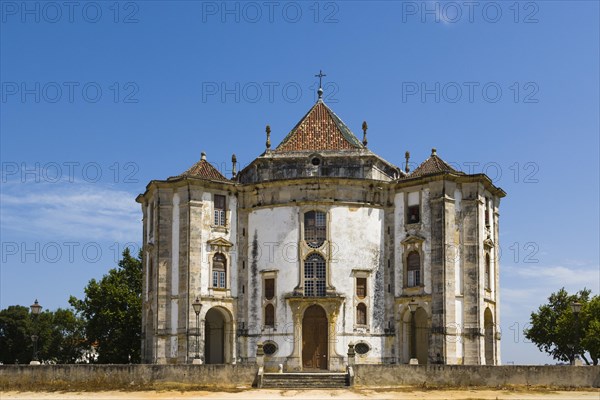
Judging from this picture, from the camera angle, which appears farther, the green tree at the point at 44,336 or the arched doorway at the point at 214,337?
the green tree at the point at 44,336

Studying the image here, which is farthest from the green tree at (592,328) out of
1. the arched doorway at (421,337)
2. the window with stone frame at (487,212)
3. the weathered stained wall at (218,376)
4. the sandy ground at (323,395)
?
the sandy ground at (323,395)

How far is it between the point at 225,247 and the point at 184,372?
10631 millimetres

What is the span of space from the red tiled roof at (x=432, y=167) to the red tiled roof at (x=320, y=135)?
11.2ft

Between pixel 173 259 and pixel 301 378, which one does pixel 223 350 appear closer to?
pixel 173 259

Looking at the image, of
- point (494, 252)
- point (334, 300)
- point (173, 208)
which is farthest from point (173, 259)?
point (494, 252)

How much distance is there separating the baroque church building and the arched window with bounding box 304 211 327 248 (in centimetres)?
5

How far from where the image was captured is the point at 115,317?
190ft

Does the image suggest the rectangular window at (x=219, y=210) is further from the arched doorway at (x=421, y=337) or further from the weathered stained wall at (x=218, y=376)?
the arched doorway at (x=421, y=337)

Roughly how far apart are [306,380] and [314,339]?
6.90 meters

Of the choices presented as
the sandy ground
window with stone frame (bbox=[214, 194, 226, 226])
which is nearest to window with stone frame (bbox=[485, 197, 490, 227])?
the sandy ground

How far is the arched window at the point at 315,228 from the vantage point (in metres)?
46.9

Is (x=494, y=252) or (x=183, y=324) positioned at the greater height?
(x=494, y=252)

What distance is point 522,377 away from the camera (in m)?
37.3

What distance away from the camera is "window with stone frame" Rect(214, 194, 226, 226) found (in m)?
47.8
